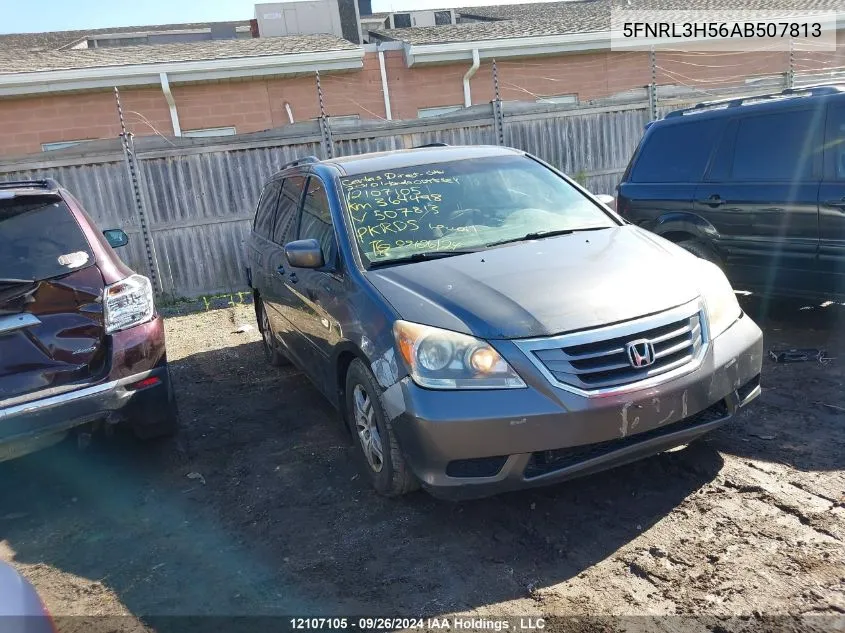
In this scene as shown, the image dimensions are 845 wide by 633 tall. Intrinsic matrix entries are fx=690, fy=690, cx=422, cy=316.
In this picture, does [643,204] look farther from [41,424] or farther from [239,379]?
[41,424]

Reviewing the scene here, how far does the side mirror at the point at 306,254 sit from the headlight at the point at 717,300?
2088 mm

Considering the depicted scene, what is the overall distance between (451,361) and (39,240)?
2.63 meters

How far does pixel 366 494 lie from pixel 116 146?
295 inches

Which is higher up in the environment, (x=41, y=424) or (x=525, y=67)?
(x=525, y=67)

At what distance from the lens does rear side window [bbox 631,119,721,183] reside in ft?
20.1

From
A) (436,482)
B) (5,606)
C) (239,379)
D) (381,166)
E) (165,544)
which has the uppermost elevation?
(381,166)

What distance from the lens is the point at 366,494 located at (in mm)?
3799

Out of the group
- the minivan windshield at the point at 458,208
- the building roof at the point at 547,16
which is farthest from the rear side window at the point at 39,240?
the building roof at the point at 547,16

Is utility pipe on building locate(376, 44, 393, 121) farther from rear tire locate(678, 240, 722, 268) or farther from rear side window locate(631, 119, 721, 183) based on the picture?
rear tire locate(678, 240, 722, 268)

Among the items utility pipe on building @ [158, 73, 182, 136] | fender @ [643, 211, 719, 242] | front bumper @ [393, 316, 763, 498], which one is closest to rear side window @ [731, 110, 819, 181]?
fender @ [643, 211, 719, 242]

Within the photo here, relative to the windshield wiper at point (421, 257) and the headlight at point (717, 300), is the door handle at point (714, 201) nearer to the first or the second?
the headlight at point (717, 300)

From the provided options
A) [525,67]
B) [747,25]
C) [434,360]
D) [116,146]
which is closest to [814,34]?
[747,25]

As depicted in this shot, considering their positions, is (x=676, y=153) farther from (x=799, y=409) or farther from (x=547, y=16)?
(x=547, y=16)

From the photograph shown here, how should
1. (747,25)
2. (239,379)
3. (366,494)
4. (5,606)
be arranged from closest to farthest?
(5,606) → (366,494) → (239,379) → (747,25)
